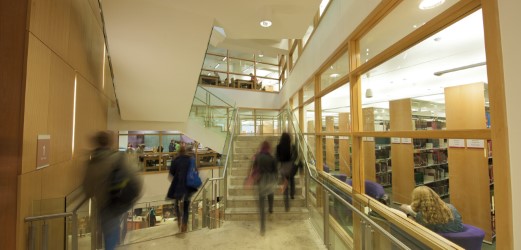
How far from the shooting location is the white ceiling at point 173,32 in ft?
11.2

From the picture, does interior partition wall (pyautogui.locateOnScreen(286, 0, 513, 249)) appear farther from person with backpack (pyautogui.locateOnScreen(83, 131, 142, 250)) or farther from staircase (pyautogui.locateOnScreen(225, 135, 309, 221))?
person with backpack (pyautogui.locateOnScreen(83, 131, 142, 250))

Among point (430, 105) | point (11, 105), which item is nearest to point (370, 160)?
point (430, 105)

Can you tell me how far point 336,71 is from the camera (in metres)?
4.05

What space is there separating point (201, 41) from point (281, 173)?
118 inches

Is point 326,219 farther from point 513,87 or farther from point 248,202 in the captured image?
point 513,87

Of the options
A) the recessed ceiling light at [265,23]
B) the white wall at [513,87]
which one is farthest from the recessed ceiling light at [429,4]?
the recessed ceiling light at [265,23]

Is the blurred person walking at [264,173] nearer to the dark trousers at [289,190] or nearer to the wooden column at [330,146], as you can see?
the dark trousers at [289,190]

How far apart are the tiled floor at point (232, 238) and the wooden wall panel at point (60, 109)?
152 cm

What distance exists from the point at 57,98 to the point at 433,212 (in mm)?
4437

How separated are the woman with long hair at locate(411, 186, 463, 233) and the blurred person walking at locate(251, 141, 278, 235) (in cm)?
189

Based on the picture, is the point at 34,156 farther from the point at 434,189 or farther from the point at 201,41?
the point at 434,189

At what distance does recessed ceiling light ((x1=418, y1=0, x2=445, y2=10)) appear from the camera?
1930mm

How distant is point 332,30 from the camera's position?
392 cm

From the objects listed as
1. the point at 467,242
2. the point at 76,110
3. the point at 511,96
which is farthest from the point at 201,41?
the point at 467,242
